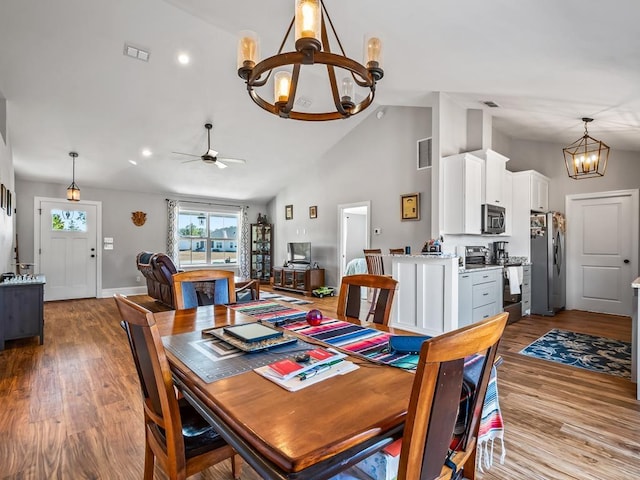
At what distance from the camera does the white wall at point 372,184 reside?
5.50 meters

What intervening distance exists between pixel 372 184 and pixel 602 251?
3.96m

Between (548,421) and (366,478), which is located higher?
(366,478)

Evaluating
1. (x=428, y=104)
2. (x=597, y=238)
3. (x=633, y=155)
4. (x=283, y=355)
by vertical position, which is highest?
(x=428, y=104)

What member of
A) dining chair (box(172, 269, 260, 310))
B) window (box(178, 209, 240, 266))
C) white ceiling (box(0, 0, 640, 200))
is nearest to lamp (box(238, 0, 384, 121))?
white ceiling (box(0, 0, 640, 200))

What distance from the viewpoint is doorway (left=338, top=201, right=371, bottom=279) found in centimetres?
693

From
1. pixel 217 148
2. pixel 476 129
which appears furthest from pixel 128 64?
pixel 476 129

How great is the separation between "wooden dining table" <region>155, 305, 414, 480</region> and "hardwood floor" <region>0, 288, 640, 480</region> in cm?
113

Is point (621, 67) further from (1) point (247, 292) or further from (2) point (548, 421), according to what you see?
(1) point (247, 292)

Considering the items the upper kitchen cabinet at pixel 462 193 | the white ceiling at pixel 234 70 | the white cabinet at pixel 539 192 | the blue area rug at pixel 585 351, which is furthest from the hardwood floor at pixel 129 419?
the white cabinet at pixel 539 192

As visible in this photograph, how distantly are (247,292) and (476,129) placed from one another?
→ 403cm

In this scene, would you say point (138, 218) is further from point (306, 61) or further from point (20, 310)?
point (306, 61)

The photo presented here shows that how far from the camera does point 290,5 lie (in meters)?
2.97

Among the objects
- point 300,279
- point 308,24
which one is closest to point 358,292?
point 308,24

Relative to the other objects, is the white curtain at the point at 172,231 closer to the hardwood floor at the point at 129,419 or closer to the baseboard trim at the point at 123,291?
the baseboard trim at the point at 123,291
